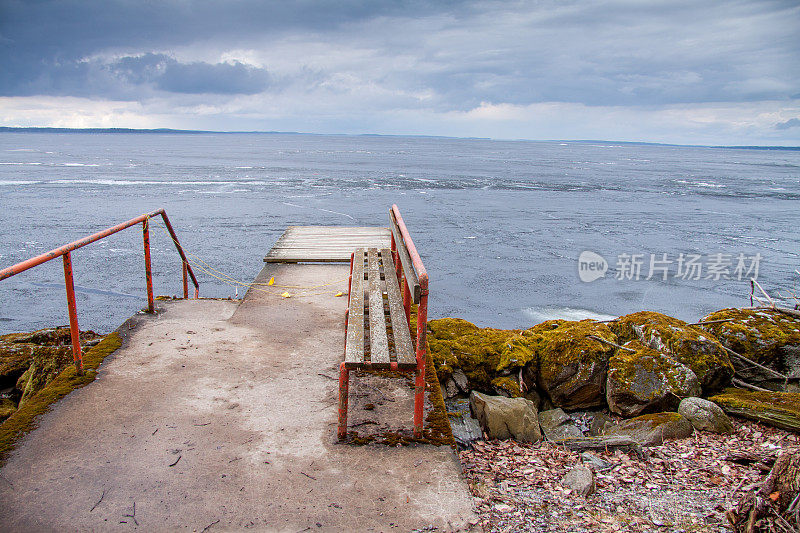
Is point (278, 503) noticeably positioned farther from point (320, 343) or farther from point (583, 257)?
point (583, 257)

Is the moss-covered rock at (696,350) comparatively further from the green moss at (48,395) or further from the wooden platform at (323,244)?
the green moss at (48,395)

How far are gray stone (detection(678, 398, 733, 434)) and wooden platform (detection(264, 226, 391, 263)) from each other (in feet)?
17.9

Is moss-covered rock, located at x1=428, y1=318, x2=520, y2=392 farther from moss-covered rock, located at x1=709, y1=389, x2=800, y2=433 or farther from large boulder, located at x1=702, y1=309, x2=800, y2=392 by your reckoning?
large boulder, located at x1=702, y1=309, x2=800, y2=392

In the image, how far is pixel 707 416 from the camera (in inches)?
187

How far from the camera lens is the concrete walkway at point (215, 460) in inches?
117

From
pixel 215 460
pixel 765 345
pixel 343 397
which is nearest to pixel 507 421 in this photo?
pixel 343 397

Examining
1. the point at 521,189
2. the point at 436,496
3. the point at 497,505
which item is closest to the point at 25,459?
the point at 436,496

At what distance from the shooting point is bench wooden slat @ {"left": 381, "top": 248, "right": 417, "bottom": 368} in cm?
362

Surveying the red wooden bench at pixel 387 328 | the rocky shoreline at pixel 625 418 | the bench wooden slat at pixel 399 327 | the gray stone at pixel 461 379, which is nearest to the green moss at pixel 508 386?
the rocky shoreline at pixel 625 418

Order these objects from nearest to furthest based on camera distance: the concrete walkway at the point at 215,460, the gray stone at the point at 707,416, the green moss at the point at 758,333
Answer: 1. the concrete walkway at the point at 215,460
2. the gray stone at the point at 707,416
3. the green moss at the point at 758,333

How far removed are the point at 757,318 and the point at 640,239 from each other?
1424 centimetres

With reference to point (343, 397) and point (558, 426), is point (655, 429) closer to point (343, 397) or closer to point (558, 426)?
point (558, 426)

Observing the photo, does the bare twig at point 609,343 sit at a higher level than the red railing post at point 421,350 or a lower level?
lower

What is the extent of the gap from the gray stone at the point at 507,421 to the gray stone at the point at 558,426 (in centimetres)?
32
